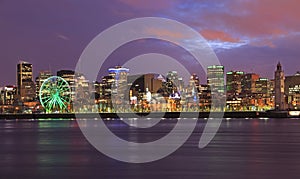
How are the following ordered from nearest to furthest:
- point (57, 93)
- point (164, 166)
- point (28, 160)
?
point (164, 166), point (28, 160), point (57, 93)

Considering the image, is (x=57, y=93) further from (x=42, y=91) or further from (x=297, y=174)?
(x=297, y=174)

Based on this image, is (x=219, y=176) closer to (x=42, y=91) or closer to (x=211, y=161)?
(x=211, y=161)

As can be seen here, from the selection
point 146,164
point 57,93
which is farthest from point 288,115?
point 146,164

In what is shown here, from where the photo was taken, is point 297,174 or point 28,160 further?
point 28,160

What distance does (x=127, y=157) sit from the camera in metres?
35.1

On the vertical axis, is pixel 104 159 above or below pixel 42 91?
below

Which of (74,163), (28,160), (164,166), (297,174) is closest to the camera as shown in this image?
(297,174)

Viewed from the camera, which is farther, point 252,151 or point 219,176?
point 252,151

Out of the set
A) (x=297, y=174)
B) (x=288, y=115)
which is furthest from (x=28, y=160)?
(x=288, y=115)

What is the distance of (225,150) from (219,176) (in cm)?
1473

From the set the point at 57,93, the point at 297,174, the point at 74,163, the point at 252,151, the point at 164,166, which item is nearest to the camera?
the point at 297,174

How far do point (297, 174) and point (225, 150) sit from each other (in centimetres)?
1473

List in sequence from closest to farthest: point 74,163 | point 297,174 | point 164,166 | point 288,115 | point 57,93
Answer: point 297,174 → point 164,166 → point 74,163 → point 57,93 → point 288,115

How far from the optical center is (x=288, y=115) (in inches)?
6762
